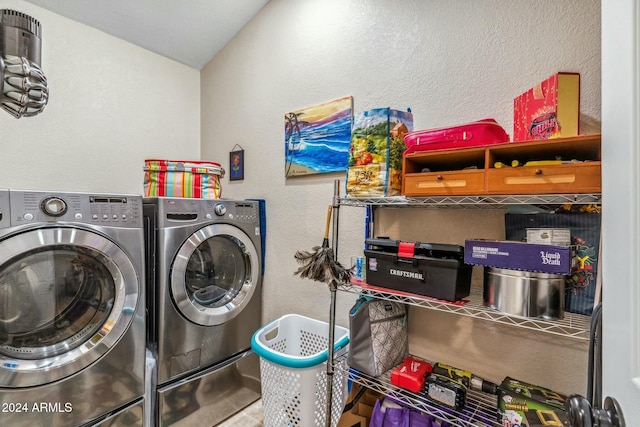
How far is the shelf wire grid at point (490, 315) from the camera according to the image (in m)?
0.86

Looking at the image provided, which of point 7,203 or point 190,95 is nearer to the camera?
point 7,203

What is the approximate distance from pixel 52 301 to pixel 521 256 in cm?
178

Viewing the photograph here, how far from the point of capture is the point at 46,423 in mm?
1178

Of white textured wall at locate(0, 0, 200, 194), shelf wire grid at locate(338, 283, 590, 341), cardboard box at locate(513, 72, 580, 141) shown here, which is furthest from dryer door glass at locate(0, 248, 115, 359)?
cardboard box at locate(513, 72, 580, 141)

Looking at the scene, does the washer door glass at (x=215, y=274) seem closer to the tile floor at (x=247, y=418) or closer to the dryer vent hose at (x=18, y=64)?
the tile floor at (x=247, y=418)

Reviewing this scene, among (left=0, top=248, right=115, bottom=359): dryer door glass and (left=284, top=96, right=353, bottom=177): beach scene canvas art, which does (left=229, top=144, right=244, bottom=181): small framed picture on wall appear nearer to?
(left=284, top=96, right=353, bottom=177): beach scene canvas art

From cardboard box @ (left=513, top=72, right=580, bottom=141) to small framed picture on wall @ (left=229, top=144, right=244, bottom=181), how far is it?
5.69 ft

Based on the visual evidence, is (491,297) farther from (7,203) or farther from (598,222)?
(7,203)

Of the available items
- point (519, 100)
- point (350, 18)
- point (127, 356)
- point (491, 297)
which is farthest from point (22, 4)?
point (491, 297)

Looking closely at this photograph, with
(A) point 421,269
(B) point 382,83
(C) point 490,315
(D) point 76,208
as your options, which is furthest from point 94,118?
(C) point 490,315

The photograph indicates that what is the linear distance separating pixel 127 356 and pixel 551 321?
1.66m

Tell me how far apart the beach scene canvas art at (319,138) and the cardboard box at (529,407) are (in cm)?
117

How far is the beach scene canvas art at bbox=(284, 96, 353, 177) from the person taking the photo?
5.51ft

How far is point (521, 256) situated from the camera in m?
0.91
